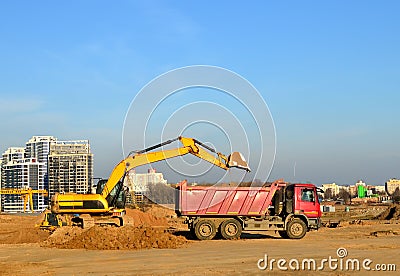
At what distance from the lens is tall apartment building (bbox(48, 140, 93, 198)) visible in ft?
284

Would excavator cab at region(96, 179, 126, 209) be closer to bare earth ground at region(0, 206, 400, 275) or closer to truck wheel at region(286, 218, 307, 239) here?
bare earth ground at region(0, 206, 400, 275)

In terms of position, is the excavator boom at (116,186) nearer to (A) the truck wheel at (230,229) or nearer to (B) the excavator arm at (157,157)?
(B) the excavator arm at (157,157)

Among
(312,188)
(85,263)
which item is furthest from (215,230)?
(85,263)

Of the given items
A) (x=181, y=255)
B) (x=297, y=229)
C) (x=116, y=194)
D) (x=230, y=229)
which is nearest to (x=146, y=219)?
Answer: (x=116, y=194)

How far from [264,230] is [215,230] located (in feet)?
8.07

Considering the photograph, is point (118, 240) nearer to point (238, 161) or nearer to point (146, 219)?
point (238, 161)

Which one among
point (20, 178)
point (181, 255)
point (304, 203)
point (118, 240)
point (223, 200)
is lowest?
point (181, 255)

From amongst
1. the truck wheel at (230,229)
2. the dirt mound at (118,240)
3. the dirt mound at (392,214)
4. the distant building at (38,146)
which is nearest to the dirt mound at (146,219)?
the truck wheel at (230,229)

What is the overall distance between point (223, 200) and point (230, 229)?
1.52 meters

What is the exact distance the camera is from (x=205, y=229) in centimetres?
2539

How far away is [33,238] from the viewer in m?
27.8

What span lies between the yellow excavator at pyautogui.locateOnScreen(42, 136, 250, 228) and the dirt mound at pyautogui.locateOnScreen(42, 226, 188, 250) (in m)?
3.17

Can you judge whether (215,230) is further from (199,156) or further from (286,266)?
(286,266)

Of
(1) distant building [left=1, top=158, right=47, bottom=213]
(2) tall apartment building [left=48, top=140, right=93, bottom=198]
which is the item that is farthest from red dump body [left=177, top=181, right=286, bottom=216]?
(1) distant building [left=1, top=158, right=47, bottom=213]
